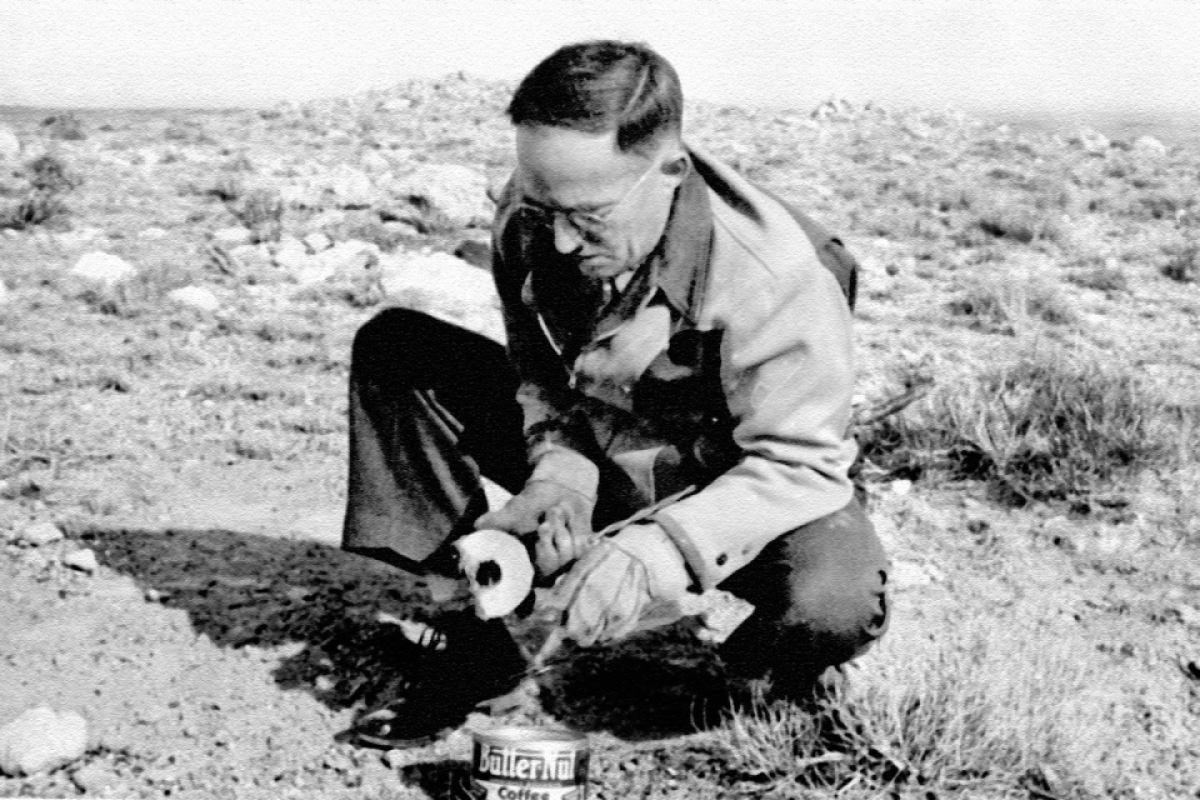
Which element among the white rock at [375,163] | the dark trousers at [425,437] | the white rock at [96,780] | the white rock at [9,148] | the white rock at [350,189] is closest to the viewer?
the white rock at [96,780]

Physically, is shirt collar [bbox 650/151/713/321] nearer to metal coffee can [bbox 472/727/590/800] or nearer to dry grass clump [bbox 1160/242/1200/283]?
metal coffee can [bbox 472/727/590/800]

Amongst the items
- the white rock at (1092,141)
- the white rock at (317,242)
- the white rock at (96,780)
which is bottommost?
the white rock at (96,780)

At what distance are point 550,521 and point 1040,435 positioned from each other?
7.60 feet

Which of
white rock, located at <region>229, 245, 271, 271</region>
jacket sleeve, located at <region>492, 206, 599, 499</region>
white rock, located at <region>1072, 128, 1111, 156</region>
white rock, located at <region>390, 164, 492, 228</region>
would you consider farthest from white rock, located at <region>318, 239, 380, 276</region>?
white rock, located at <region>1072, 128, 1111, 156</region>

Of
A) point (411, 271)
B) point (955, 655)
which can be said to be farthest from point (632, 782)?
point (411, 271)

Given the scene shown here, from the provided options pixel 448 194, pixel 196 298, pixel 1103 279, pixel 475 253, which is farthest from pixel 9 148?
pixel 1103 279

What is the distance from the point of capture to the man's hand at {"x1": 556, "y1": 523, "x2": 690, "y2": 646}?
230 cm

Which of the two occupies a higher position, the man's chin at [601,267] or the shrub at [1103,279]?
the man's chin at [601,267]

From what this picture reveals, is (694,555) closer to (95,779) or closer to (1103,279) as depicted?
(95,779)

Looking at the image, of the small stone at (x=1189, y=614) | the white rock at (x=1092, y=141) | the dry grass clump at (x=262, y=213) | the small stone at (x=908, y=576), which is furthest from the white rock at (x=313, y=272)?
the white rock at (x=1092, y=141)

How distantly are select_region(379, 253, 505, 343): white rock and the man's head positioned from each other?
3675 millimetres

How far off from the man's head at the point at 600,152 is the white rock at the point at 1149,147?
11657 millimetres

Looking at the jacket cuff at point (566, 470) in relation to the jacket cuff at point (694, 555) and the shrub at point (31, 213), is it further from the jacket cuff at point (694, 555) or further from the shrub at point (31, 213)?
the shrub at point (31, 213)

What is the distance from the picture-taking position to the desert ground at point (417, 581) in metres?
2.76
